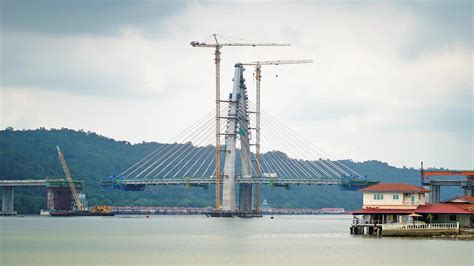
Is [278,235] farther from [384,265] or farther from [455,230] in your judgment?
[384,265]

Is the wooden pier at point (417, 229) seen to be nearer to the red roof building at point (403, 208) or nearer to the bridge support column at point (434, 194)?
the red roof building at point (403, 208)

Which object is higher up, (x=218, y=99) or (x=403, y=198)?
(x=218, y=99)

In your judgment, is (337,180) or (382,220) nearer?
(382,220)

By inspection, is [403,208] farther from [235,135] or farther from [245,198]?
[245,198]

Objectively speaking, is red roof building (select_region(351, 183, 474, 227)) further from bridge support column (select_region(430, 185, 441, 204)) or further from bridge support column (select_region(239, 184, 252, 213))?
bridge support column (select_region(239, 184, 252, 213))

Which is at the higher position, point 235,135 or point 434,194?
point 235,135

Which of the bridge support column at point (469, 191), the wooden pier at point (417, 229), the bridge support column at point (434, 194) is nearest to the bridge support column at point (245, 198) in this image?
the bridge support column at point (434, 194)

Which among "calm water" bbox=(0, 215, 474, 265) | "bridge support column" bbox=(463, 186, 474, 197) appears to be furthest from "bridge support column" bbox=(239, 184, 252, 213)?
"calm water" bbox=(0, 215, 474, 265)

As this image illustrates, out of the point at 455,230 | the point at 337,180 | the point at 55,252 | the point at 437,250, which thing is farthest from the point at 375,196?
the point at 337,180

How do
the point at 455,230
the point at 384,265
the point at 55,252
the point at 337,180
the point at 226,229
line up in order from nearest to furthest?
1. the point at 384,265
2. the point at 55,252
3. the point at 455,230
4. the point at 226,229
5. the point at 337,180

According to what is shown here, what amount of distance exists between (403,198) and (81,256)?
33.7 meters

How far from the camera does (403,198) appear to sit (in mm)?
105312

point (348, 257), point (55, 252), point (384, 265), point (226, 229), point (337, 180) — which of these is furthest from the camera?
point (337, 180)

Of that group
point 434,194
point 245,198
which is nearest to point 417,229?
point 434,194
